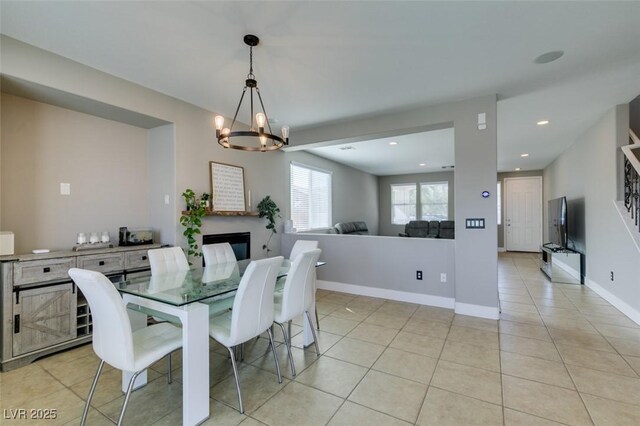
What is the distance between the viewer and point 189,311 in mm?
1729

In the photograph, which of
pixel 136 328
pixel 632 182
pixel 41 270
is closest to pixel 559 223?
pixel 632 182

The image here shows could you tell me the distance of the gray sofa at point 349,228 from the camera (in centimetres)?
668

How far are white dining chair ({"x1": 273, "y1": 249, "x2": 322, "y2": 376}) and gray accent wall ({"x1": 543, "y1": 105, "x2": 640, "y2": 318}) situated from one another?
148 inches

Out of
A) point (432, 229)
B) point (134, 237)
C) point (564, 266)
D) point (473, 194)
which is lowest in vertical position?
point (564, 266)

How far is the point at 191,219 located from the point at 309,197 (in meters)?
3.34

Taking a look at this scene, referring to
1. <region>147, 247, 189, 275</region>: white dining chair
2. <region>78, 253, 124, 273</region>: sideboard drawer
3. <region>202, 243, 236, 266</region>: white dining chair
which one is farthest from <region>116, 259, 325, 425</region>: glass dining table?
<region>78, 253, 124, 273</region>: sideboard drawer

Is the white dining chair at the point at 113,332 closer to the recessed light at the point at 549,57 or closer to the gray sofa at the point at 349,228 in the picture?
the recessed light at the point at 549,57

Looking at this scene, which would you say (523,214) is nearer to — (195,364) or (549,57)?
(549,57)

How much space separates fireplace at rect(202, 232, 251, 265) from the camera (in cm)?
404

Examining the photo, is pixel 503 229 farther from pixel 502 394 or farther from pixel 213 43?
pixel 213 43

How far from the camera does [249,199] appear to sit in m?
4.62

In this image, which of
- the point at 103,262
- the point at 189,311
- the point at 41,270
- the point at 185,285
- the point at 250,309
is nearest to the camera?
the point at 189,311

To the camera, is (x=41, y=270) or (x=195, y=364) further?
(x=41, y=270)

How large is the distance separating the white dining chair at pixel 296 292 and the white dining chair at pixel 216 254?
1.03m
